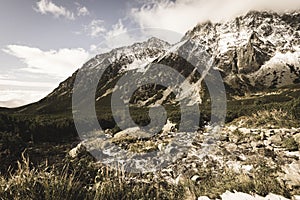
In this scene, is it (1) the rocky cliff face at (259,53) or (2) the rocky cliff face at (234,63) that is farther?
(1) the rocky cliff face at (259,53)

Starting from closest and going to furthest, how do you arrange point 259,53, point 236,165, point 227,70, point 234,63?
point 236,165 → point 227,70 → point 234,63 → point 259,53

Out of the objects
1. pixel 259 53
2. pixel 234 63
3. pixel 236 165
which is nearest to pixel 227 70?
pixel 234 63

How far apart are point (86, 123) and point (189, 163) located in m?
21.6

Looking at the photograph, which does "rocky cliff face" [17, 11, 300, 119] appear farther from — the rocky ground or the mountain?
the rocky ground

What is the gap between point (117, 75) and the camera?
6855 inches

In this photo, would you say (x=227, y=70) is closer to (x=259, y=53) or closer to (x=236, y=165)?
(x=259, y=53)

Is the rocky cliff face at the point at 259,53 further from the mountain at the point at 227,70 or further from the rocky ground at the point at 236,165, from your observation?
the rocky ground at the point at 236,165

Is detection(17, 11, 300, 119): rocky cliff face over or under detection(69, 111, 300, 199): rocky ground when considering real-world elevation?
over

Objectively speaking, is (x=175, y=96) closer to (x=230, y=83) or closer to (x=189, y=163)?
(x=230, y=83)

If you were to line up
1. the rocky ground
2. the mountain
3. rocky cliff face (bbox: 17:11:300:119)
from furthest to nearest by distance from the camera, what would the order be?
1. rocky cliff face (bbox: 17:11:300:119)
2. the mountain
3. the rocky ground

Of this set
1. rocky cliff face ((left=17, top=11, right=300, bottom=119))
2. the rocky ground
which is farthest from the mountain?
the rocky ground

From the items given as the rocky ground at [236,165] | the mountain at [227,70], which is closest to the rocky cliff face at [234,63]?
the mountain at [227,70]

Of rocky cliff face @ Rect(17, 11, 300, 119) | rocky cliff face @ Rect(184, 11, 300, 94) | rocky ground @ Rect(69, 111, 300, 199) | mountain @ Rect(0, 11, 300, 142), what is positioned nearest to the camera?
rocky ground @ Rect(69, 111, 300, 199)

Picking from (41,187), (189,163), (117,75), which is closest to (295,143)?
(189,163)
